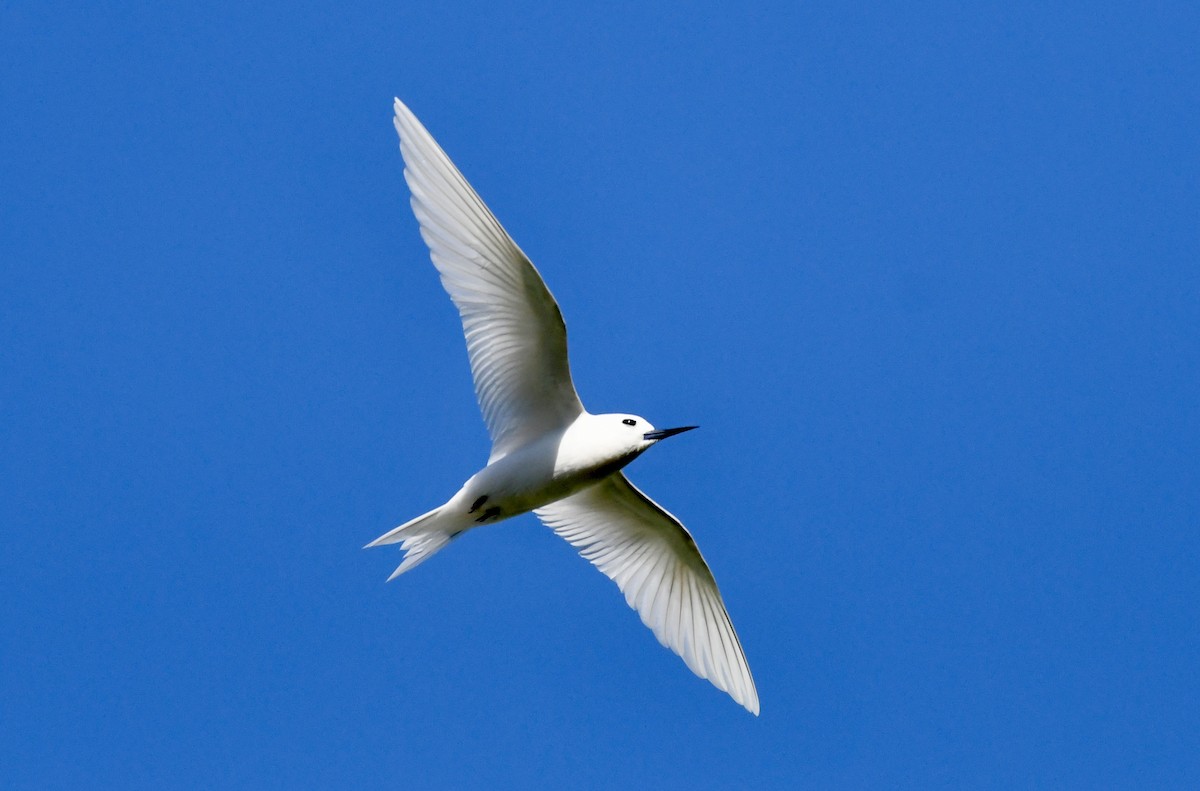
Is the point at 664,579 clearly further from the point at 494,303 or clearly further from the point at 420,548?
the point at 494,303

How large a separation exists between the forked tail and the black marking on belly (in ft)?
0.78

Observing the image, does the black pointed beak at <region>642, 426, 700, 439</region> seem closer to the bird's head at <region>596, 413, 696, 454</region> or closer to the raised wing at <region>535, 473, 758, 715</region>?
the bird's head at <region>596, 413, 696, 454</region>

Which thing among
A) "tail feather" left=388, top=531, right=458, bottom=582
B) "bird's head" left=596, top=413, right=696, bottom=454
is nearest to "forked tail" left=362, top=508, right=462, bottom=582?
"tail feather" left=388, top=531, right=458, bottom=582

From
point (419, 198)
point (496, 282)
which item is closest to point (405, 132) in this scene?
point (419, 198)

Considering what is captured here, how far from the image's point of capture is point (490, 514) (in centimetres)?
1370

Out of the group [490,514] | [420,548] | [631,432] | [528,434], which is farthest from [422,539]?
[631,432]

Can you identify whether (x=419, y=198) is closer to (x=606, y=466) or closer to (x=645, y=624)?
(x=606, y=466)

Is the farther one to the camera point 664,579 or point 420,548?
point 664,579

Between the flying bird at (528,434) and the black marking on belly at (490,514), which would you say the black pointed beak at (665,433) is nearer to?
the flying bird at (528,434)

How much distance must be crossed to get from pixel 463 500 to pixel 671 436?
6.44 feet

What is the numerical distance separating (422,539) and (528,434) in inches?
52.8

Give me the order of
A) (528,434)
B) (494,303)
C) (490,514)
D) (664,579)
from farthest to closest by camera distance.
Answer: (664,579) → (528,434) → (490,514) → (494,303)

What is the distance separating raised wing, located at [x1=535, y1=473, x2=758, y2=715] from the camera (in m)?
15.1

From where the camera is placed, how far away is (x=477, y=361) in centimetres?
1388
